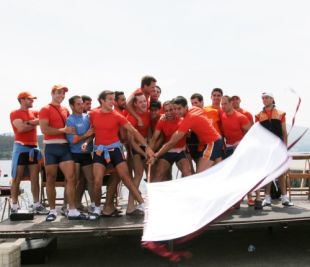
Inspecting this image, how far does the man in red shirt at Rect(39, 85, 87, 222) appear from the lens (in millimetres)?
6418

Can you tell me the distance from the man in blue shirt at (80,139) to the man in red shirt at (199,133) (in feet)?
3.55

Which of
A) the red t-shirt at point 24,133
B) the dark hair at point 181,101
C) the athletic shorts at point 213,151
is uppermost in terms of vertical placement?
the dark hair at point 181,101

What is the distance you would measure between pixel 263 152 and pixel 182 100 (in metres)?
2.16

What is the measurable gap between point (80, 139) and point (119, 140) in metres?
0.59

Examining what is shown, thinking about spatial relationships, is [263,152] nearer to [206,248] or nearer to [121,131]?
[121,131]

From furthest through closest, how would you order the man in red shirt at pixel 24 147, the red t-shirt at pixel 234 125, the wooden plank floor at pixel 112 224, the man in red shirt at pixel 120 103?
1. the red t-shirt at pixel 234 125
2. the man in red shirt at pixel 120 103
3. the man in red shirt at pixel 24 147
4. the wooden plank floor at pixel 112 224

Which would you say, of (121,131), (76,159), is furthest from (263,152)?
(76,159)

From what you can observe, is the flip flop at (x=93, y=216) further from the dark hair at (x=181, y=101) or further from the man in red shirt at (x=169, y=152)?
the dark hair at (x=181, y=101)

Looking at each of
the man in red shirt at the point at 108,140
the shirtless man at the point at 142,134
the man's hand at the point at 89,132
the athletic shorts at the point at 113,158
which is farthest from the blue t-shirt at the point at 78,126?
the shirtless man at the point at 142,134

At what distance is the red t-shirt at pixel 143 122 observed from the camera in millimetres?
6848

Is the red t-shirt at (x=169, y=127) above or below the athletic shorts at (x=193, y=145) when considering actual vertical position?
above

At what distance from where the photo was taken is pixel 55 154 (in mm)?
6492

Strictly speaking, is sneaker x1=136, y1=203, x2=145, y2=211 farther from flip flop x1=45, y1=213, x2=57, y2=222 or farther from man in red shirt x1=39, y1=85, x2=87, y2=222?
flip flop x1=45, y1=213, x2=57, y2=222

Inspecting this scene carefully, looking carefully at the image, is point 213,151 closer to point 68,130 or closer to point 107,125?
point 107,125
